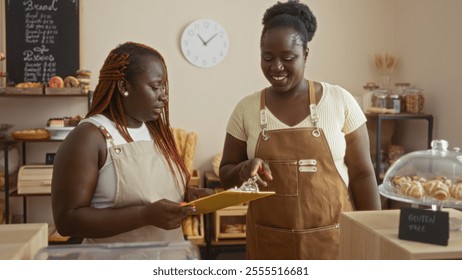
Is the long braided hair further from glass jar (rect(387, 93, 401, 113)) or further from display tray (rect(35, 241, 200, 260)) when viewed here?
glass jar (rect(387, 93, 401, 113))

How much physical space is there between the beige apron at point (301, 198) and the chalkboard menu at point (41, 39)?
2118mm

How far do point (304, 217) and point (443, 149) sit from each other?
460 millimetres

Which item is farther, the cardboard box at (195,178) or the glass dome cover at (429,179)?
the cardboard box at (195,178)

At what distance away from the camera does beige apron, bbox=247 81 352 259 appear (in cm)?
134

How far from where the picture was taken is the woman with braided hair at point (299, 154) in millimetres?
1343

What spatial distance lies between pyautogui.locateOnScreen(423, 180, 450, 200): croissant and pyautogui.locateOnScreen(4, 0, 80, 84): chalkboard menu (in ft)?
8.60

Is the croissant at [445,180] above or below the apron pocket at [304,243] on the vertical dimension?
above

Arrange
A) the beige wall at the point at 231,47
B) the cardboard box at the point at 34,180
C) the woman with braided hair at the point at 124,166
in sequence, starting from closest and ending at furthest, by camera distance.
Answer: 1. the woman with braided hair at the point at 124,166
2. the cardboard box at the point at 34,180
3. the beige wall at the point at 231,47

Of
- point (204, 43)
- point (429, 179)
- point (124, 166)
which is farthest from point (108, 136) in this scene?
point (204, 43)

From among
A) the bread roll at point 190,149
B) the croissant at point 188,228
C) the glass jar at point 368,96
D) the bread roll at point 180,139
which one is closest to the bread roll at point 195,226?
the croissant at point 188,228

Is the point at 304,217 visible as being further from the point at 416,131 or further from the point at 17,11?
the point at 17,11

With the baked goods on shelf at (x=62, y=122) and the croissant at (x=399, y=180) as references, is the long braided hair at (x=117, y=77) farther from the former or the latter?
the baked goods on shelf at (x=62, y=122)

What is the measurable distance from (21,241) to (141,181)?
332 millimetres

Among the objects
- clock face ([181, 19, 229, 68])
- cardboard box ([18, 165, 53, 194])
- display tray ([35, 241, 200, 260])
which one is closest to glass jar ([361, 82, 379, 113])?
clock face ([181, 19, 229, 68])
